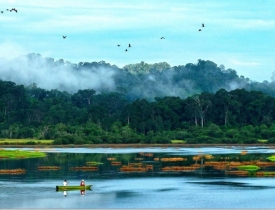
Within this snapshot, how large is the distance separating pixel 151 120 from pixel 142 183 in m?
77.5

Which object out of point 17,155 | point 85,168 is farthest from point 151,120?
point 85,168

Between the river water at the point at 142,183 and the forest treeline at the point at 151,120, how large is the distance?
147ft

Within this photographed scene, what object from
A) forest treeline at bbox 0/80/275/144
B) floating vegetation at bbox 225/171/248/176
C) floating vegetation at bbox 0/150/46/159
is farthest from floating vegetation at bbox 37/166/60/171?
forest treeline at bbox 0/80/275/144

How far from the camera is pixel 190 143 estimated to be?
409ft

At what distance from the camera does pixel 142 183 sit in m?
56.8

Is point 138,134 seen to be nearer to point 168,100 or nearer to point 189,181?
point 168,100

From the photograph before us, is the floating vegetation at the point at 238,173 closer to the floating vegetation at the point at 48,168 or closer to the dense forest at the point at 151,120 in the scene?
the floating vegetation at the point at 48,168

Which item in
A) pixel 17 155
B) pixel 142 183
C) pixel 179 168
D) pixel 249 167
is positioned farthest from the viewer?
pixel 17 155

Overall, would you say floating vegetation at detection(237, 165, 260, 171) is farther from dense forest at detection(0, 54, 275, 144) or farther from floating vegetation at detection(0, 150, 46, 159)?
dense forest at detection(0, 54, 275, 144)

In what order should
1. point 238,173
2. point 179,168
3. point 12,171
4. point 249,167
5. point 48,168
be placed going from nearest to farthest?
1. point 238,173
2. point 12,171
3. point 249,167
4. point 179,168
5. point 48,168

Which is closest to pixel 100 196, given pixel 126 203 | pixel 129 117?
pixel 126 203

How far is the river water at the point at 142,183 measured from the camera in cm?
4541

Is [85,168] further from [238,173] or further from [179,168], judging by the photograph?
[238,173]

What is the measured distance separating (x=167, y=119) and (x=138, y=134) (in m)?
9.49
